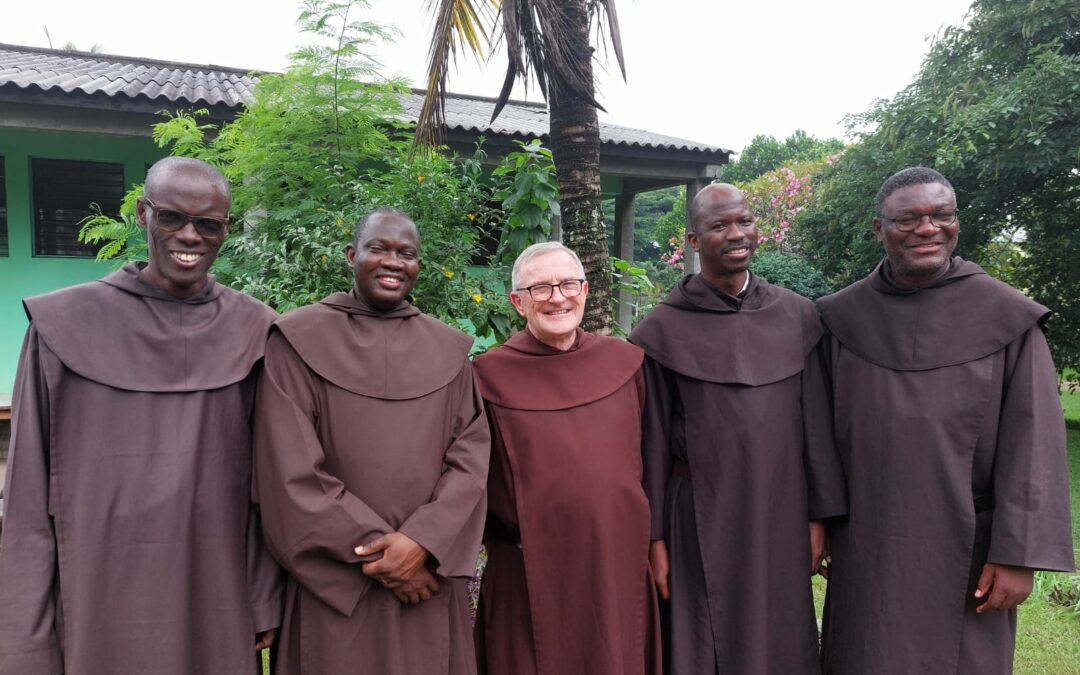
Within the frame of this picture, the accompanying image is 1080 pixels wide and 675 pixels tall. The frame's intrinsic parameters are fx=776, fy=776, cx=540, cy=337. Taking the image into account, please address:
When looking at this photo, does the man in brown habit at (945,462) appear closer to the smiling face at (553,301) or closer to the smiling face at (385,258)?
the smiling face at (553,301)

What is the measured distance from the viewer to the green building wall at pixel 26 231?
8.26 meters

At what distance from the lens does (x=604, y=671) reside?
9.45 feet

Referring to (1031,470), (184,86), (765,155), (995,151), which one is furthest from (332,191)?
(765,155)

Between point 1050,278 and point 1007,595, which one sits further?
point 1050,278

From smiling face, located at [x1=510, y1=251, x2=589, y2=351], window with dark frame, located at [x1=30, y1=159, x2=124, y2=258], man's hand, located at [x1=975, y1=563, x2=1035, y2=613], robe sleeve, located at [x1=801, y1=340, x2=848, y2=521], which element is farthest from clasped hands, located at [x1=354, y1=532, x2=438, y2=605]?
window with dark frame, located at [x1=30, y1=159, x2=124, y2=258]

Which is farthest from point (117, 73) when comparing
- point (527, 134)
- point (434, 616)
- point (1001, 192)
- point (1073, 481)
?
point (1073, 481)

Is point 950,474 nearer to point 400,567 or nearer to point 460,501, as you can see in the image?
point 460,501

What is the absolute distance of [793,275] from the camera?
35.5 feet

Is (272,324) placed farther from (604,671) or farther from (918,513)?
(918,513)

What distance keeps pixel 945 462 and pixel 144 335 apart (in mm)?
2725

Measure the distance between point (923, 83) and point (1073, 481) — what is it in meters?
5.26

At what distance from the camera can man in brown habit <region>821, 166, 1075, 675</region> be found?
267 cm

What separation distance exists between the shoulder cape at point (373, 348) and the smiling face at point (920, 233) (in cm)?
164

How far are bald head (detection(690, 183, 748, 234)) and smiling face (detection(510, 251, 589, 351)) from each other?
1.73 feet
